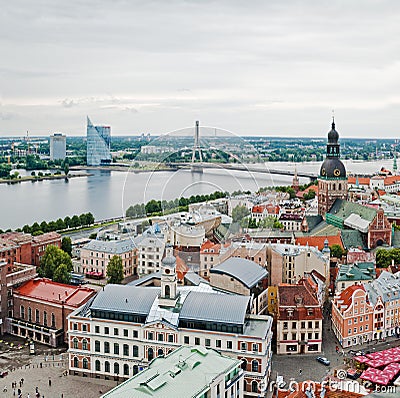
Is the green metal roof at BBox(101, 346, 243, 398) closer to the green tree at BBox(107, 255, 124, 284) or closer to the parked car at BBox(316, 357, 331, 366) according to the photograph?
the parked car at BBox(316, 357, 331, 366)

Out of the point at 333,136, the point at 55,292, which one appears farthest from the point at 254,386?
the point at 333,136

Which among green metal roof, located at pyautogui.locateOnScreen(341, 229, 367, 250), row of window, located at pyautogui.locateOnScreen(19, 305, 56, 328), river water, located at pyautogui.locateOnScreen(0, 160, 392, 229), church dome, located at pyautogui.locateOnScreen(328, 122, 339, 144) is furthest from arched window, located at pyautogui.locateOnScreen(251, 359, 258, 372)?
church dome, located at pyautogui.locateOnScreen(328, 122, 339, 144)

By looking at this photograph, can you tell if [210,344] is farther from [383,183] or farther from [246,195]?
[383,183]

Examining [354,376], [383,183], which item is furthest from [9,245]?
[383,183]

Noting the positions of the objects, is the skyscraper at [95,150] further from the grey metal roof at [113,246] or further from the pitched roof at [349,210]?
the grey metal roof at [113,246]

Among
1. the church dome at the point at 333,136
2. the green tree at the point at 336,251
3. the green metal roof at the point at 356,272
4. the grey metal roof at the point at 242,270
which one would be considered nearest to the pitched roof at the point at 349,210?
the green tree at the point at 336,251
